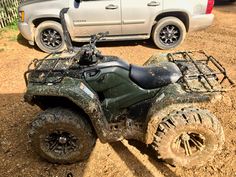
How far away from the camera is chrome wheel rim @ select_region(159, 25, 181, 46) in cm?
771

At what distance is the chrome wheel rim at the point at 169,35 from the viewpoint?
7711mm

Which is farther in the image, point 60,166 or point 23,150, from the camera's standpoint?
point 23,150

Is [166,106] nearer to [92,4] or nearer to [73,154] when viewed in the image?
[73,154]

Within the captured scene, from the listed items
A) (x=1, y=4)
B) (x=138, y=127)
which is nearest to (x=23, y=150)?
(x=138, y=127)

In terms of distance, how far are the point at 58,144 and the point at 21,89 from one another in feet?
8.46

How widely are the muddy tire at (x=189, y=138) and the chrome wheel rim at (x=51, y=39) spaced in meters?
4.91

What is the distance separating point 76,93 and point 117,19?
4.40m

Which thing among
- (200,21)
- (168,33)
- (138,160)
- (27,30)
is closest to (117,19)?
(168,33)

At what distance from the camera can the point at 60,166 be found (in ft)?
13.1

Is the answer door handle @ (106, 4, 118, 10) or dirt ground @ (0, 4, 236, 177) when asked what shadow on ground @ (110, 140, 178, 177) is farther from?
door handle @ (106, 4, 118, 10)

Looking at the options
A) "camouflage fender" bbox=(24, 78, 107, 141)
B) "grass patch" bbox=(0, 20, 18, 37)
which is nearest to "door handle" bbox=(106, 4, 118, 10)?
"grass patch" bbox=(0, 20, 18, 37)

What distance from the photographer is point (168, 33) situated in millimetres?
7730

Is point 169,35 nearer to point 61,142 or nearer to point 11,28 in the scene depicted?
point 61,142

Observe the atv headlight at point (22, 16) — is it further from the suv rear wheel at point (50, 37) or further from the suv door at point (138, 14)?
the suv door at point (138, 14)
